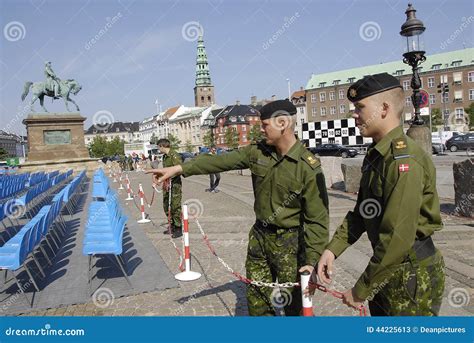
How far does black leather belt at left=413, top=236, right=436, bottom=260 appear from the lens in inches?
80.6

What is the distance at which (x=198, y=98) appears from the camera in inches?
5256

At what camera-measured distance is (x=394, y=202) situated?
1835mm

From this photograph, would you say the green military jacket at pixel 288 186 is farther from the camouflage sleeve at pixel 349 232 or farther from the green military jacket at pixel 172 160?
the green military jacket at pixel 172 160

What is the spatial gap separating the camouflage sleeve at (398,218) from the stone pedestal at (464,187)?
7.13 meters

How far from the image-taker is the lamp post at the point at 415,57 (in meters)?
8.02

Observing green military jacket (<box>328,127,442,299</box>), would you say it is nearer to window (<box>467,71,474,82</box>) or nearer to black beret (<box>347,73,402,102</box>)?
black beret (<box>347,73,402,102</box>)

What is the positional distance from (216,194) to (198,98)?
399 feet

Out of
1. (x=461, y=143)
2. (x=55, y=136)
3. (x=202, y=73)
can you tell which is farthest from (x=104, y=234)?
(x=202, y=73)

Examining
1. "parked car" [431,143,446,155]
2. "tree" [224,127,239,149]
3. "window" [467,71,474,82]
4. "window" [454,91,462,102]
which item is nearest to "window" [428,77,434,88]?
"window" [454,91,462,102]

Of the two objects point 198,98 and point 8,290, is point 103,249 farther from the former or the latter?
point 198,98

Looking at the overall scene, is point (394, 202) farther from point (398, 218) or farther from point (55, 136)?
point (55, 136)

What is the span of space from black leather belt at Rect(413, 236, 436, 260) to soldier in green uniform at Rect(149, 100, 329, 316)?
0.84m

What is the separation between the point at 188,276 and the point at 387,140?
428 centimetres
